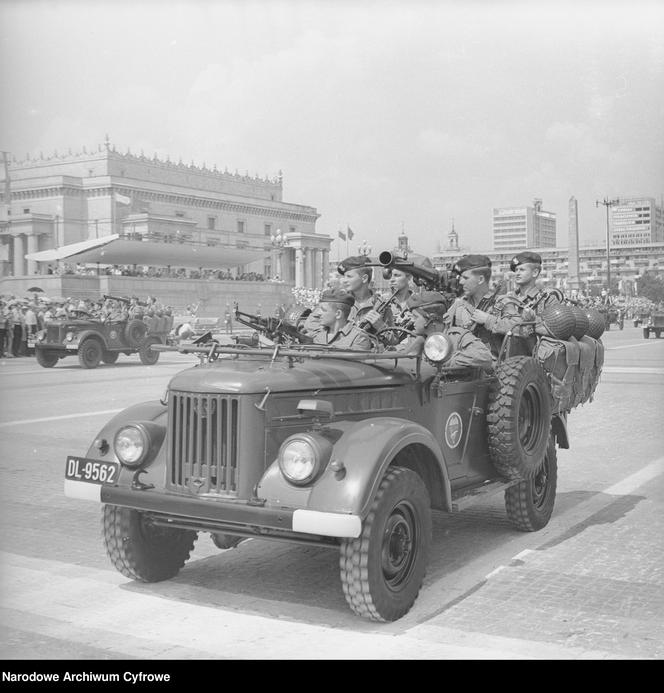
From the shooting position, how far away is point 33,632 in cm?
467

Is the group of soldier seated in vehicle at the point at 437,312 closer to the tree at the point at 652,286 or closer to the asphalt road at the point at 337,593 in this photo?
the asphalt road at the point at 337,593

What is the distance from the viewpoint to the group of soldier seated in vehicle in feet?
20.6

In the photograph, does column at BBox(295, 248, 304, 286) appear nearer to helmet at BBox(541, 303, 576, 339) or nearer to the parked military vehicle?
helmet at BBox(541, 303, 576, 339)

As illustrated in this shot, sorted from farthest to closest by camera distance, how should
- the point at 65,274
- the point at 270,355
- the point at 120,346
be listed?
1. the point at 65,274
2. the point at 120,346
3. the point at 270,355

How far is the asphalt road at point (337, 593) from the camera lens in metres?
4.46

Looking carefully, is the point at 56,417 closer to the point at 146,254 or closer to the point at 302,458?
the point at 302,458

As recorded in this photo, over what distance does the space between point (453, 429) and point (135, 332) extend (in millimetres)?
19951

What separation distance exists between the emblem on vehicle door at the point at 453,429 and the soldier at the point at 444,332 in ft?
1.16

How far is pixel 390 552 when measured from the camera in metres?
4.90

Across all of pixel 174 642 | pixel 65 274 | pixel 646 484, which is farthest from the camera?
pixel 65 274

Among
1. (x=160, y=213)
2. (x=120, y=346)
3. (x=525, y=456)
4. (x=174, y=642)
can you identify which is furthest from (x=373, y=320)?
(x=160, y=213)

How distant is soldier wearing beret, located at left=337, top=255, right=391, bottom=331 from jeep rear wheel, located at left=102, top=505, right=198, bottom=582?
2313 mm
